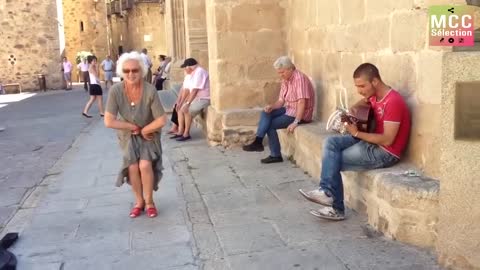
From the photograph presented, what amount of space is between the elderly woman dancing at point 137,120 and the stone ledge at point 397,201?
5.50ft

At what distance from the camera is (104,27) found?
40656 millimetres

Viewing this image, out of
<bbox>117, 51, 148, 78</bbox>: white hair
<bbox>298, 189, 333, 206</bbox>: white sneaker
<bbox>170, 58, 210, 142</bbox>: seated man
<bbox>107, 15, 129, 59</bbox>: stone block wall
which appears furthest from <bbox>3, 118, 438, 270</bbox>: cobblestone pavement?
<bbox>107, 15, 129, 59</bbox>: stone block wall

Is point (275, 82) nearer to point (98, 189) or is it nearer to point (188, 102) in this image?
point (188, 102)

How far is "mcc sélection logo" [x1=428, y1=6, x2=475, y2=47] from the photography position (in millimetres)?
3328

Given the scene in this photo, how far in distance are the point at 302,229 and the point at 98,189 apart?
9.32 feet

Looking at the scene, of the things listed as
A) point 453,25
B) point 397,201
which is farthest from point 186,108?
point 453,25

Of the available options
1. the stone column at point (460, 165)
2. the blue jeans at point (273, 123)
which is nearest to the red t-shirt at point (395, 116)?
the stone column at point (460, 165)

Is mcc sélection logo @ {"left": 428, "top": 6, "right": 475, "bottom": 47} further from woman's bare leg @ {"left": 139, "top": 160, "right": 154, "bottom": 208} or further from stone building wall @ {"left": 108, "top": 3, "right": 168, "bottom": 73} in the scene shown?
stone building wall @ {"left": 108, "top": 3, "right": 168, "bottom": 73}

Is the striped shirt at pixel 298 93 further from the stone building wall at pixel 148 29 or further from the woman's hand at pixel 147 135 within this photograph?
the stone building wall at pixel 148 29

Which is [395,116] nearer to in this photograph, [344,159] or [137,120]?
[344,159]

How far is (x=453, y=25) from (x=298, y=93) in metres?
3.27

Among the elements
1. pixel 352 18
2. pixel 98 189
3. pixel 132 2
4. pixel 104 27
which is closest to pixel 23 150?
pixel 98 189

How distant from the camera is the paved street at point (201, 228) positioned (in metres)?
3.85

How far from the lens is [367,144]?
435 cm
